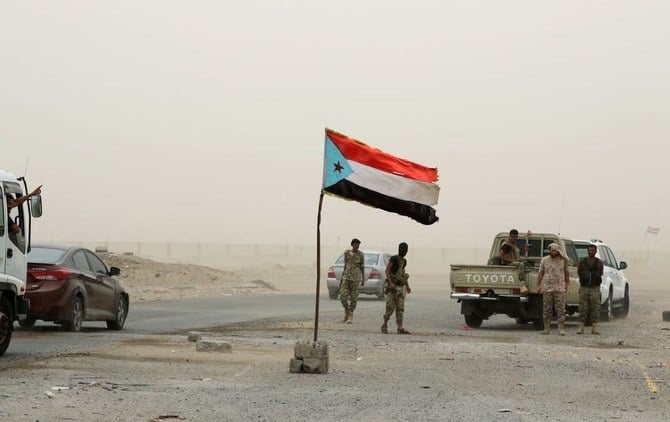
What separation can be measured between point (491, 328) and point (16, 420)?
16.5 meters

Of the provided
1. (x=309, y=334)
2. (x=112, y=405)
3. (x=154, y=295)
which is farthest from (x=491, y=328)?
(x=154, y=295)

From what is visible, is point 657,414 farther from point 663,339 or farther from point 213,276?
point 213,276

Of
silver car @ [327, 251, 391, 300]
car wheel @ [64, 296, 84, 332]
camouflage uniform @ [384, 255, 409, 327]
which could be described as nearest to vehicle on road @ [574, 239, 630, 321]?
camouflage uniform @ [384, 255, 409, 327]

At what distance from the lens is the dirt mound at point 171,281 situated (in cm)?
4324

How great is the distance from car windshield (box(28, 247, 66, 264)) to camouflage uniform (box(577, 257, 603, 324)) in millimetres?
9684

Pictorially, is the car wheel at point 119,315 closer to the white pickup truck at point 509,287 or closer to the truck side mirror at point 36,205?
the truck side mirror at point 36,205

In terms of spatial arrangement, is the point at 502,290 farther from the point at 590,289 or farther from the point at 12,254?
the point at 12,254

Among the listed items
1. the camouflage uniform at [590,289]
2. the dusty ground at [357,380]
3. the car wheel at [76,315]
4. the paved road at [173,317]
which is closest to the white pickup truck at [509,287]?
the camouflage uniform at [590,289]

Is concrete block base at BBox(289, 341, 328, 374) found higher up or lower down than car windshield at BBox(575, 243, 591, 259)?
lower down

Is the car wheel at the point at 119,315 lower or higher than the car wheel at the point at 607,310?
lower

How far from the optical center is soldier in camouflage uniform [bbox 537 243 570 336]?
22922 mm

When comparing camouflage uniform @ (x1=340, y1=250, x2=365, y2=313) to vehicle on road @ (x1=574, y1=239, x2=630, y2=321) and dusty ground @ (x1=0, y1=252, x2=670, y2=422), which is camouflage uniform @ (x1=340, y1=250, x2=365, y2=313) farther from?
vehicle on road @ (x1=574, y1=239, x2=630, y2=321)

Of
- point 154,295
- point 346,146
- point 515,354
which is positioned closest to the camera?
point 346,146

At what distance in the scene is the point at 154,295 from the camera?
134ft
